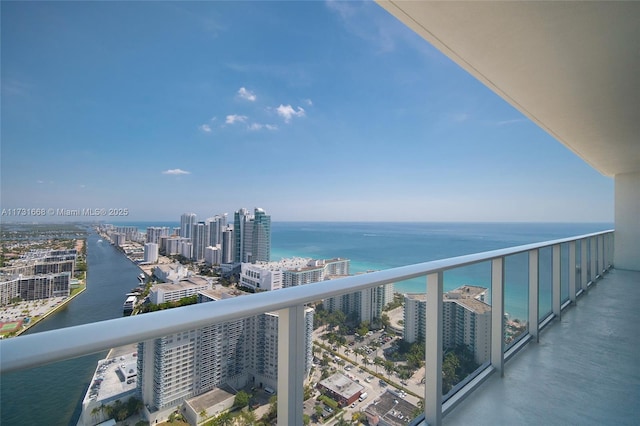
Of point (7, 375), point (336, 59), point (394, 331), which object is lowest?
point (394, 331)

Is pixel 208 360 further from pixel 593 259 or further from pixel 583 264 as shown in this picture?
pixel 593 259

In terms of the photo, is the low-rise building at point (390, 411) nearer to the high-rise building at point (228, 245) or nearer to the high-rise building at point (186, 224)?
the high-rise building at point (228, 245)

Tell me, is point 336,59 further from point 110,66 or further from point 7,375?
point 7,375

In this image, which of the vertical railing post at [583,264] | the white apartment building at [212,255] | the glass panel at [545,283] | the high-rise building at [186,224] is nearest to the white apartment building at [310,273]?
the glass panel at [545,283]

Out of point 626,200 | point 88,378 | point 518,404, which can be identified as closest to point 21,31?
point 88,378

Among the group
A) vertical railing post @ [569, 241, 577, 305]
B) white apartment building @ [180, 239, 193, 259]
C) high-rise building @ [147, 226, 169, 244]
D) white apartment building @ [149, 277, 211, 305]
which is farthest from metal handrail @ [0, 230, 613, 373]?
high-rise building @ [147, 226, 169, 244]

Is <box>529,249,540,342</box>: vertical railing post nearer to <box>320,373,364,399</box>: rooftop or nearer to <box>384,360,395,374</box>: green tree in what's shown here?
<box>384,360,395,374</box>: green tree
